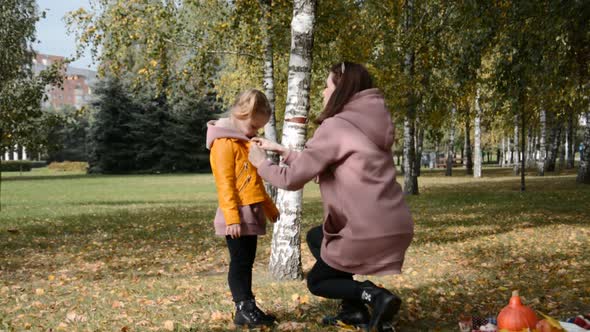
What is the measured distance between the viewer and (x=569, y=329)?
3.86 metres

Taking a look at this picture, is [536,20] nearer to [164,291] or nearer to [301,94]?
[301,94]

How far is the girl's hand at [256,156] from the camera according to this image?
13.3 ft

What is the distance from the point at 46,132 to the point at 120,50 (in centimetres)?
410

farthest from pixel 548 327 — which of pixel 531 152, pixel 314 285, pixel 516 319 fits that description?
pixel 531 152

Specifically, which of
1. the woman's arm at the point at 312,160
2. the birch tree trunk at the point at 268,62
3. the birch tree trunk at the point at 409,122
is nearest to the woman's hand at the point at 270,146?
the woman's arm at the point at 312,160

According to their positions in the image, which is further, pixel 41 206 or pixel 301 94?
Answer: pixel 41 206

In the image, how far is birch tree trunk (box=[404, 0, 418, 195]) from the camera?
1894cm

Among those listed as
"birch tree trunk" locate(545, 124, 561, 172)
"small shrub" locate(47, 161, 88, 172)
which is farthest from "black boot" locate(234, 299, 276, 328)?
"small shrub" locate(47, 161, 88, 172)

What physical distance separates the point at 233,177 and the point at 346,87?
1.18 m

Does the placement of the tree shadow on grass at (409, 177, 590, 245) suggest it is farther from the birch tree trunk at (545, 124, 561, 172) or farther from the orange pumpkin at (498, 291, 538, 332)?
the birch tree trunk at (545, 124, 561, 172)

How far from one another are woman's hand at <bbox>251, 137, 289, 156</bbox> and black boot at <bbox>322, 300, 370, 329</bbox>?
1313 millimetres

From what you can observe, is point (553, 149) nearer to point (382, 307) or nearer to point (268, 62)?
point (268, 62)

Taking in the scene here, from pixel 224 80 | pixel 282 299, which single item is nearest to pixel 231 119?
pixel 282 299

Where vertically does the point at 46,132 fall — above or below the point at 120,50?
below
